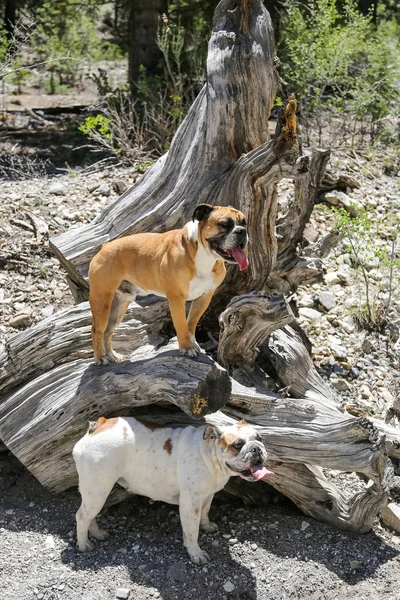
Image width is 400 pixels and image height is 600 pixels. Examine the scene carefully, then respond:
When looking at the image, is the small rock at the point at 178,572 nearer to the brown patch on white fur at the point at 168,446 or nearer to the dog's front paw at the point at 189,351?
the brown patch on white fur at the point at 168,446

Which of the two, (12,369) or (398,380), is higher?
(12,369)

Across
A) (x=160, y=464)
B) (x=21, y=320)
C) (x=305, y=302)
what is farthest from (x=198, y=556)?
(x=305, y=302)

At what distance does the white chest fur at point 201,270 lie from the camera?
4281 millimetres

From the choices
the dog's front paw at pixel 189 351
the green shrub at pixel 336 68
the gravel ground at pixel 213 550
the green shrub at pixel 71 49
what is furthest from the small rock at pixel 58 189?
the green shrub at pixel 71 49

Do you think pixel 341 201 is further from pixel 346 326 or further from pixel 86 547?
pixel 86 547

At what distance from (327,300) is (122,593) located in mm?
3812

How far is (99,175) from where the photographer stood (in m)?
9.20

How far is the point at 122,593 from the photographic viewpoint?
14.3ft

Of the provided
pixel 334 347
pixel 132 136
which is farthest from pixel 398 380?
pixel 132 136

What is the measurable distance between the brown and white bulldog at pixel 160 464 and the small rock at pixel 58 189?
4705mm

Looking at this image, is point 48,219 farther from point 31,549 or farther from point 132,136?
point 31,549

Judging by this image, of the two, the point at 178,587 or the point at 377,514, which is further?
the point at 377,514

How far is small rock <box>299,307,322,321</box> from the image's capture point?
7.04m

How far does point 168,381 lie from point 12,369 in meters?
1.40
